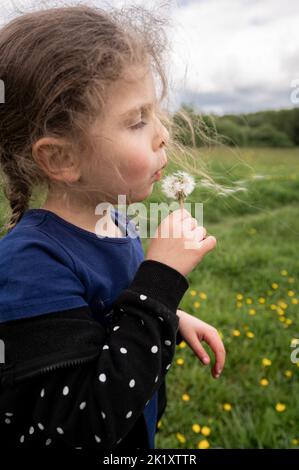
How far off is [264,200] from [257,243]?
80.5 inches

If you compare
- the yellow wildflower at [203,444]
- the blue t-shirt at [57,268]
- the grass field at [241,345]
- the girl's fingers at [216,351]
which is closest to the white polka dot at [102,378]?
the blue t-shirt at [57,268]

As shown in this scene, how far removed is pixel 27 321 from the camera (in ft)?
2.84

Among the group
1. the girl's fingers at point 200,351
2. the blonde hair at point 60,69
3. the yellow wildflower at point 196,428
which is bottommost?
the yellow wildflower at point 196,428

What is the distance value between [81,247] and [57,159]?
21 centimetres

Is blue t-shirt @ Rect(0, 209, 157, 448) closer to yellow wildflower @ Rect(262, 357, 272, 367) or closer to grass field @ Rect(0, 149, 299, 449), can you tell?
grass field @ Rect(0, 149, 299, 449)

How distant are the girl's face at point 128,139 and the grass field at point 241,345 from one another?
373mm

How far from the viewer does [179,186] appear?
3.94 feet

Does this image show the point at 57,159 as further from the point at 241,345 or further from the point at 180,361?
the point at 241,345

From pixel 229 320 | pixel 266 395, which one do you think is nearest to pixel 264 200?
pixel 229 320

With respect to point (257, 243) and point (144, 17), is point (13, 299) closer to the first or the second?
point (144, 17)

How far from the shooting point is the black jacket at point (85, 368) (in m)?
0.86

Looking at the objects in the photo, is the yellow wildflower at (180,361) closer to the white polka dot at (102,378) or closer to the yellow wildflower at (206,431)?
the yellow wildflower at (206,431)

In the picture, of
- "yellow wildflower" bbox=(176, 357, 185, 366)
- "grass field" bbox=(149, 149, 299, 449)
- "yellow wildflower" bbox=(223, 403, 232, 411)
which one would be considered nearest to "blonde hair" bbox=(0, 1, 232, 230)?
"grass field" bbox=(149, 149, 299, 449)

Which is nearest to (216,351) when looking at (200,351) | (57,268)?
(200,351)
